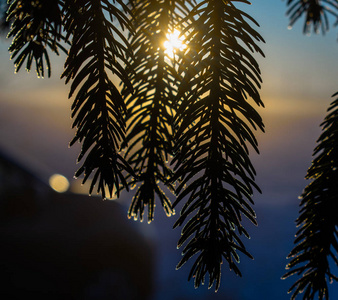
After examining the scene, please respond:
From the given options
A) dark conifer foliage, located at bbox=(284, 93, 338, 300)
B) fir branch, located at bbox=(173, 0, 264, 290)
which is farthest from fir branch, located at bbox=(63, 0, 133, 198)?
dark conifer foliage, located at bbox=(284, 93, 338, 300)

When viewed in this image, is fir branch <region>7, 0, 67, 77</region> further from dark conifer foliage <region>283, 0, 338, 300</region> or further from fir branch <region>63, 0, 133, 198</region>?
dark conifer foliage <region>283, 0, 338, 300</region>

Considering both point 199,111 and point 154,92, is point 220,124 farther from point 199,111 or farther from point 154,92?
point 154,92

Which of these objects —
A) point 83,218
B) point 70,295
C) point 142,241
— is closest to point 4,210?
point 83,218

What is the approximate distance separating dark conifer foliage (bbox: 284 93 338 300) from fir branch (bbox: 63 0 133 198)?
0.41 m

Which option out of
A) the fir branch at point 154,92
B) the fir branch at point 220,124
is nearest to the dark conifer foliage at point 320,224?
the fir branch at point 220,124

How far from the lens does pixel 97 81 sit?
0.73 meters

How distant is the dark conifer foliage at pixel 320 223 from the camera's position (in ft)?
1.98

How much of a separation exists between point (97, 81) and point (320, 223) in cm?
Answer: 59

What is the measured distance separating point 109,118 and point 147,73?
0.92 feet

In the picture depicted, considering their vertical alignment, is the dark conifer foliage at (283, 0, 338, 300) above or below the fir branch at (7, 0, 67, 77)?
below

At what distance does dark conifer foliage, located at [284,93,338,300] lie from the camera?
0.60 metres

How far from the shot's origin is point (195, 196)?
707 mm

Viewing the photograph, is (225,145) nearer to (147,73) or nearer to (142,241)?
(147,73)

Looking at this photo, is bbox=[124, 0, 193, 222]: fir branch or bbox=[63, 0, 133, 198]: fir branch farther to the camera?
bbox=[124, 0, 193, 222]: fir branch
